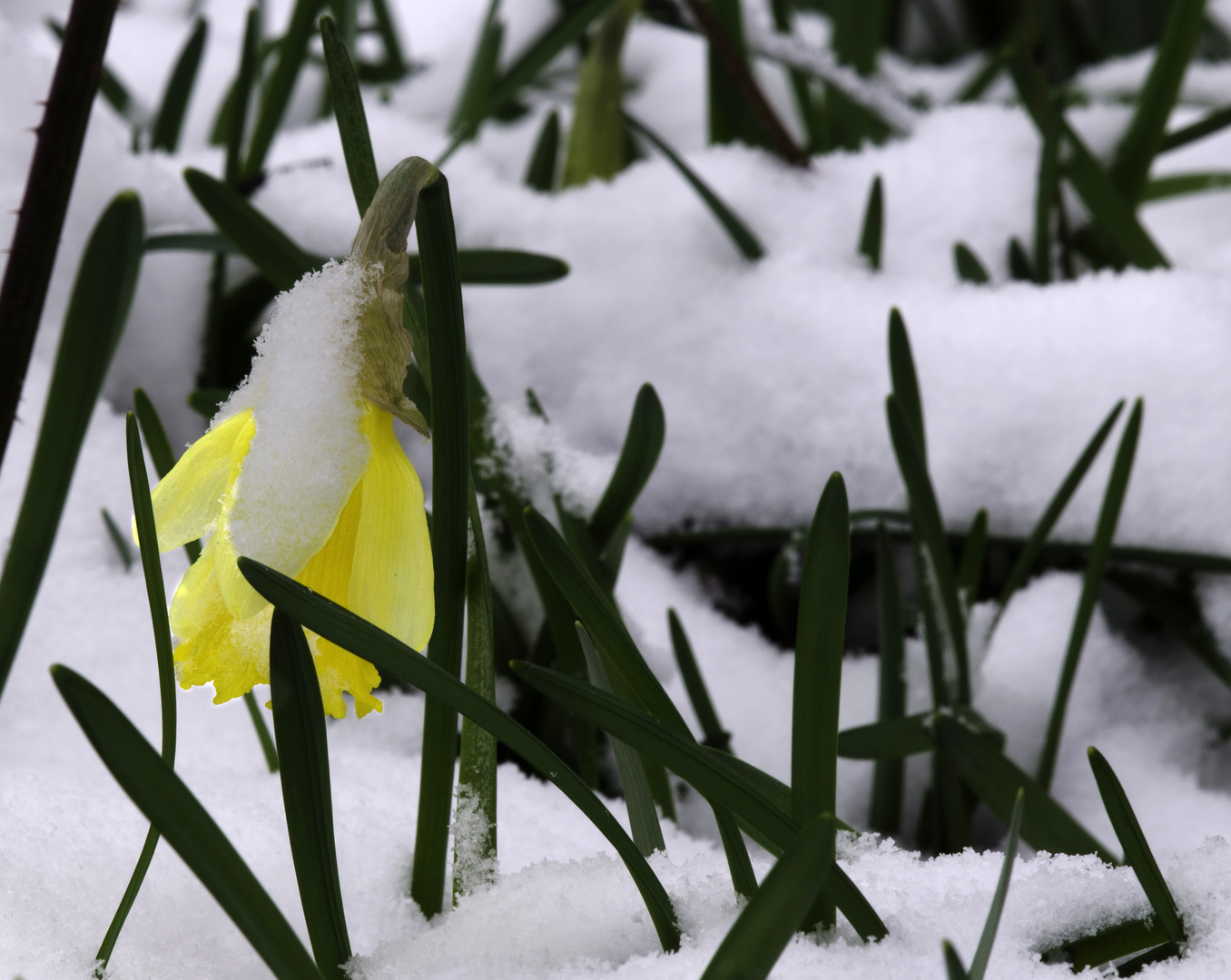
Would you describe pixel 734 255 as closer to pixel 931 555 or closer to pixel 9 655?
pixel 931 555

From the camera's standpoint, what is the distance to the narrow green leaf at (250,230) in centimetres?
53

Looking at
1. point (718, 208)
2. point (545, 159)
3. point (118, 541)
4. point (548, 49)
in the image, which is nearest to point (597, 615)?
point (118, 541)

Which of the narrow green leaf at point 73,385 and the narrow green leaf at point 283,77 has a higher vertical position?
the narrow green leaf at point 283,77

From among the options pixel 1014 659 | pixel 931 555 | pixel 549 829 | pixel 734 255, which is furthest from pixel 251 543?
pixel 734 255

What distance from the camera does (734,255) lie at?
989 millimetres

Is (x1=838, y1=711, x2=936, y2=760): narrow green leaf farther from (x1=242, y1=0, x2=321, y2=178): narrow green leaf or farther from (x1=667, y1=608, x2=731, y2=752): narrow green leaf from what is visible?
(x1=242, y1=0, x2=321, y2=178): narrow green leaf

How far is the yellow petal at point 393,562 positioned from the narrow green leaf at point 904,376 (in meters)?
0.35

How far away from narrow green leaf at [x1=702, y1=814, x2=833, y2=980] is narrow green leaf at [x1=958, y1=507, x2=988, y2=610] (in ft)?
1.42

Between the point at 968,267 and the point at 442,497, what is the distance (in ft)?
2.35

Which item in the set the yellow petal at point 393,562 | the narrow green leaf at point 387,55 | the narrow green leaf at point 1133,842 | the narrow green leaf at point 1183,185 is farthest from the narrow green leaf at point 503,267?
the narrow green leaf at point 387,55

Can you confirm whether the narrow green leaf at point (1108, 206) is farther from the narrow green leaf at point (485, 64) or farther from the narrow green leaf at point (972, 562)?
the narrow green leaf at point (485, 64)

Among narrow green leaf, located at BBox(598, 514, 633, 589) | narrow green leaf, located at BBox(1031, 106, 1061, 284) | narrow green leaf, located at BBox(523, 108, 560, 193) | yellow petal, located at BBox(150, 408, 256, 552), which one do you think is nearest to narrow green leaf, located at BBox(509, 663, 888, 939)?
yellow petal, located at BBox(150, 408, 256, 552)

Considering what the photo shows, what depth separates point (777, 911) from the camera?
0.92 ft

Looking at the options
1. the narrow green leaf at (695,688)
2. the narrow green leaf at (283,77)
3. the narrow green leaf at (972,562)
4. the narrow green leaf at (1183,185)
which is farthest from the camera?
the narrow green leaf at (1183,185)
